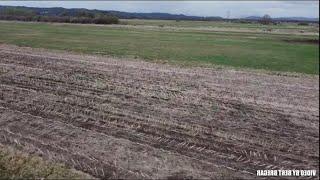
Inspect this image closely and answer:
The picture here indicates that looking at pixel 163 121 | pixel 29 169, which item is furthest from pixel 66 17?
pixel 29 169

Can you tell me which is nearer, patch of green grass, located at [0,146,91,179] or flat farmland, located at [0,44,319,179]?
patch of green grass, located at [0,146,91,179]

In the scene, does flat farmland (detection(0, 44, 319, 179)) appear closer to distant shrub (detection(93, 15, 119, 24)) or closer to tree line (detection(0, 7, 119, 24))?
tree line (detection(0, 7, 119, 24))

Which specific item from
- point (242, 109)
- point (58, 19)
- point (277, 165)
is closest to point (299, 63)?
point (242, 109)

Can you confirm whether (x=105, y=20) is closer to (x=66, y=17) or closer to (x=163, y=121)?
(x=66, y=17)

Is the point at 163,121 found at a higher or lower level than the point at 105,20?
lower

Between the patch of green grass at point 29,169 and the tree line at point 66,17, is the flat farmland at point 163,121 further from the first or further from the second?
the tree line at point 66,17

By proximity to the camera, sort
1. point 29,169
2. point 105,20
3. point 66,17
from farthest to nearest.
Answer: point 66,17, point 105,20, point 29,169

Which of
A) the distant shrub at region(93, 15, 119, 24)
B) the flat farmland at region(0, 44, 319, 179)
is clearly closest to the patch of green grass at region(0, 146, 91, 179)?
the flat farmland at region(0, 44, 319, 179)
